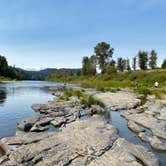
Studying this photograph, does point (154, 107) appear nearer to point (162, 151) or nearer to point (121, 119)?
point (121, 119)

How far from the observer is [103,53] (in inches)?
4055

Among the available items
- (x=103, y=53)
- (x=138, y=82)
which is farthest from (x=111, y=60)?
(x=138, y=82)

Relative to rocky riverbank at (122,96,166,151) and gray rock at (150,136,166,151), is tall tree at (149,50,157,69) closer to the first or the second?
rocky riverbank at (122,96,166,151)

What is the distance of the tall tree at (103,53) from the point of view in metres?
102

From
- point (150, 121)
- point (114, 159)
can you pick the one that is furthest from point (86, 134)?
point (150, 121)

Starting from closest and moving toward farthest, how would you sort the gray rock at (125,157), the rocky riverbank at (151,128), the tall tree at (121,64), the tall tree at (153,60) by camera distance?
the gray rock at (125,157)
the rocky riverbank at (151,128)
the tall tree at (153,60)
the tall tree at (121,64)

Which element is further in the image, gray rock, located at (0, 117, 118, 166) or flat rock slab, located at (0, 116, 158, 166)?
gray rock, located at (0, 117, 118, 166)

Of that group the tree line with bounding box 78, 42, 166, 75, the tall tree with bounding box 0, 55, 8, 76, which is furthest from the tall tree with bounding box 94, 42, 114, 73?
the tall tree with bounding box 0, 55, 8, 76

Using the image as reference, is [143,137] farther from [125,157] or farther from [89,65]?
[89,65]

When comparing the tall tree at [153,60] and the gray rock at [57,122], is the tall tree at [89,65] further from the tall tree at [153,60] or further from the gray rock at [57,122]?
the gray rock at [57,122]

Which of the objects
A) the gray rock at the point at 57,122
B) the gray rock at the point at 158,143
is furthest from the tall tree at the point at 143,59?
the gray rock at the point at 158,143

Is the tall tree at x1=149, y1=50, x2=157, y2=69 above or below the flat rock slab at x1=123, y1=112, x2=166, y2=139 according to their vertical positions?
above

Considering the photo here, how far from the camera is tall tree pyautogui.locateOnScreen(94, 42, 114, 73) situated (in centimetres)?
10235

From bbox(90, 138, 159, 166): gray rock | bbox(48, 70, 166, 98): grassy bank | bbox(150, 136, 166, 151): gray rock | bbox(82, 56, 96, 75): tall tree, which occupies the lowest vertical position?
bbox(150, 136, 166, 151): gray rock
